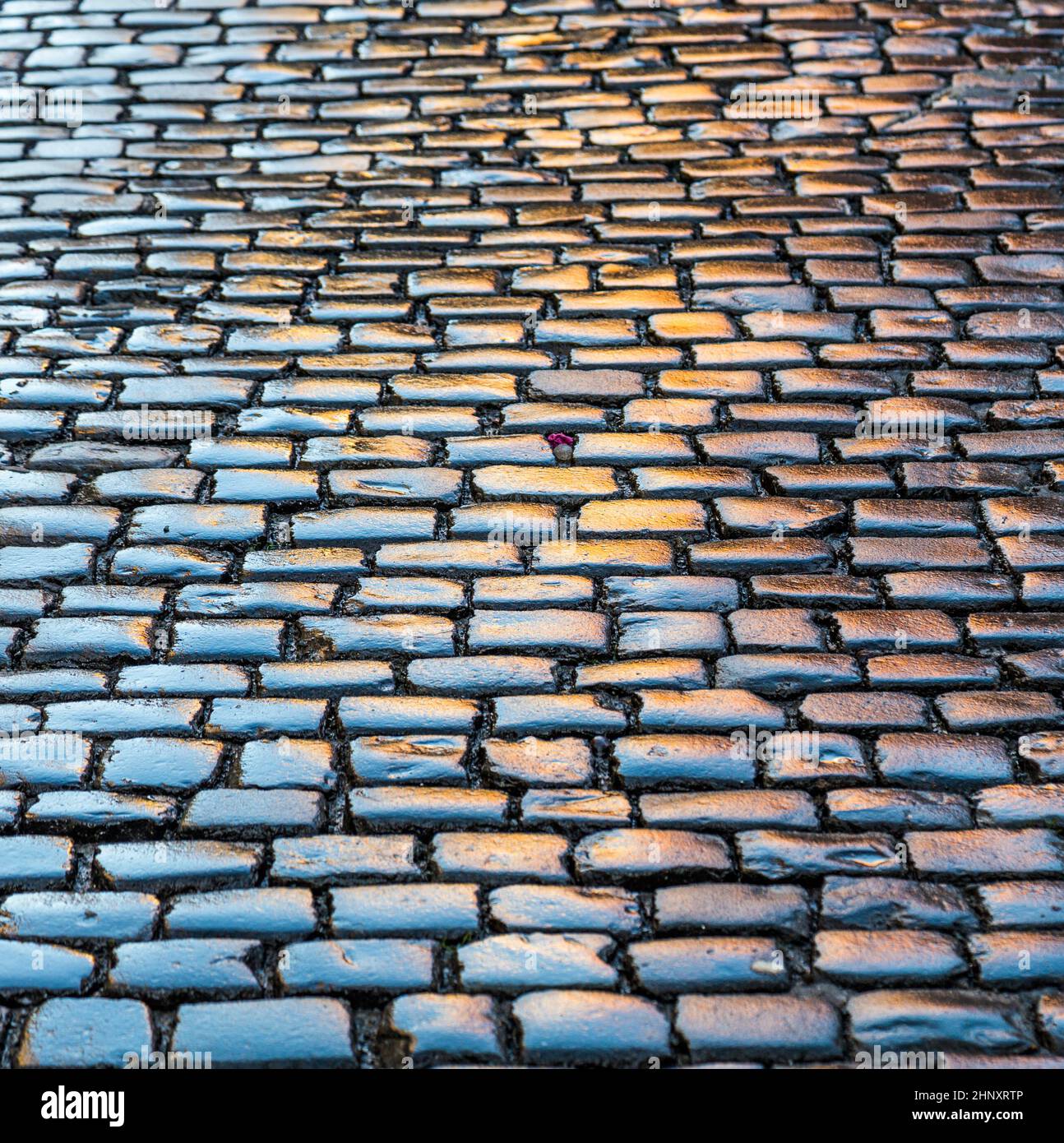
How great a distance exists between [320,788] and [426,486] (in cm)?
105

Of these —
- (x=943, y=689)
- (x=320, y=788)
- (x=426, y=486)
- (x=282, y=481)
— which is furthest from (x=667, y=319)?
(x=320, y=788)

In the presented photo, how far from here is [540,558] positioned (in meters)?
3.24

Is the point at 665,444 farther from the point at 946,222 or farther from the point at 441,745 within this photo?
the point at 946,222

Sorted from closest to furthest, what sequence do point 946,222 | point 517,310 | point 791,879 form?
point 791,879 < point 517,310 < point 946,222

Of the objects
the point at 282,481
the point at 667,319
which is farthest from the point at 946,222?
the point at 282,481

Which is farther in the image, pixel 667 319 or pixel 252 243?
pixel 252 243

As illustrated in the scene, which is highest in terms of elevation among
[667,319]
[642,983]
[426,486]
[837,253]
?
[837,253]

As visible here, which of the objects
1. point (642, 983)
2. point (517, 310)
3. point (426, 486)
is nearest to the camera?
point (642, 983)

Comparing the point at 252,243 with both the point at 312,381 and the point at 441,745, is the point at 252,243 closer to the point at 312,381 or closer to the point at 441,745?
the point at 312,381

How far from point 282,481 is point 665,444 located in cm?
103

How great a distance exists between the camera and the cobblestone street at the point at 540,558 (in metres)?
2.32

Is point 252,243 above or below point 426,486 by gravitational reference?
above

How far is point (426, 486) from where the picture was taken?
3.46m

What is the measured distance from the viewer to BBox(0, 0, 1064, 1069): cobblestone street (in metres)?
2.32
